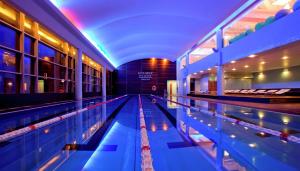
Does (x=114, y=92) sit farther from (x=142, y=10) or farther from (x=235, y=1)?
(x=235, y=1)

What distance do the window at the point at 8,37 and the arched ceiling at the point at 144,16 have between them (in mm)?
1984

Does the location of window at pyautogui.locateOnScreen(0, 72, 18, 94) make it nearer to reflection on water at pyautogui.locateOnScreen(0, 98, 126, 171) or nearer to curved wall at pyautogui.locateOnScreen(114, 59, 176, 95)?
reflection on water at pyautogui.locateOnScreen(0, 98, 126, 171)

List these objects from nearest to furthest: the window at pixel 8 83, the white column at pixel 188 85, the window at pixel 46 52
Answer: the window at pixel 8 83 < the window at pixel 46 52 < the white column at pixel 188 85

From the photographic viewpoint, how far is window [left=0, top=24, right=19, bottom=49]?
7.96 metres

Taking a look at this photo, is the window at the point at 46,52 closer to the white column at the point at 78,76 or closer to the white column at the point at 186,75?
the white column at the point at 78,76

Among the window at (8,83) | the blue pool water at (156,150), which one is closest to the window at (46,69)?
the window at (8,83)

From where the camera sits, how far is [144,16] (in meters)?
14.5

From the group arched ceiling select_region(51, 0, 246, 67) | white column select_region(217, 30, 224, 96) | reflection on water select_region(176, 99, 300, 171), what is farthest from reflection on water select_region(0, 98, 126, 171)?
white column select_region(217, 30, 224, 96)

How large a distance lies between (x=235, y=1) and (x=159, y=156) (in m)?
9.68

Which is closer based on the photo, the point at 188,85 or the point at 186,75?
the point at 186,75

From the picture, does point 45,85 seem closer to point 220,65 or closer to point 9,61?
point 9,61

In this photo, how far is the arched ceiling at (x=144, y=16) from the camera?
10.5 m

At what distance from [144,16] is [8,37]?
838 cm

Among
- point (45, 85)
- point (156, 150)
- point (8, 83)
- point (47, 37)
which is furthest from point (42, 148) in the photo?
point (47, 37)
